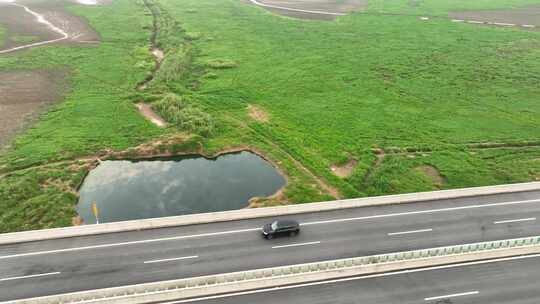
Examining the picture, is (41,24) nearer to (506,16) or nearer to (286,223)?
(286,223)

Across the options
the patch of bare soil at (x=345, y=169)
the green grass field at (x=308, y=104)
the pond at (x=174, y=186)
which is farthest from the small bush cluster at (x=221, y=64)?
the patch of bare soil at (x=345, y=169)

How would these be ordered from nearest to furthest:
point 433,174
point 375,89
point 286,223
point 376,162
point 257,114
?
point 286,223
point 433,174
point 376,162
point 257,114
point 375,89

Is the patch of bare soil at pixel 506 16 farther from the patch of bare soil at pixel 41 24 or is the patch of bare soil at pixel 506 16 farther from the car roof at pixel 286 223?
the patch of bare soil at pixel 41 24

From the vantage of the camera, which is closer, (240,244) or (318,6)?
(240,244)

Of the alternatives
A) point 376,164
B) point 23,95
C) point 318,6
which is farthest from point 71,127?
point 318,6

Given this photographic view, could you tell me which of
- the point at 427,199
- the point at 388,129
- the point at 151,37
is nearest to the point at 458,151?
the point at 388,129

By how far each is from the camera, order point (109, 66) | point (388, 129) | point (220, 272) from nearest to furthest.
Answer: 1. point (220, 272)
2. point (388, 129)
3. point (109, 66)

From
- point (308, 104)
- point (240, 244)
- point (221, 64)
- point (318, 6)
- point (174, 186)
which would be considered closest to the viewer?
point (240, 244)

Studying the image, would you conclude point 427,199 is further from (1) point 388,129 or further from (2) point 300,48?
(2) point 300,48
